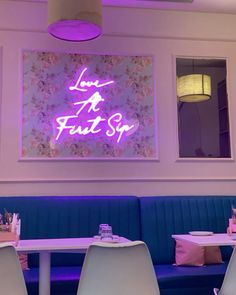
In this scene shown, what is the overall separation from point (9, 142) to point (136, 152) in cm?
140

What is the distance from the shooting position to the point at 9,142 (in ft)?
14.2

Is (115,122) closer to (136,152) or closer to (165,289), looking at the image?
(136,152)

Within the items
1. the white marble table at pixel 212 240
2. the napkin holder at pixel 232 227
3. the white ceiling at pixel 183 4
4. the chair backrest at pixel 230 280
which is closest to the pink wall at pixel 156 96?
the white ceiling at pixel 183 4

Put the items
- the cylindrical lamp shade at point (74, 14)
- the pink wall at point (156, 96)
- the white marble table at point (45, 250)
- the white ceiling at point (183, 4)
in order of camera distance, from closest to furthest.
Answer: the white marble table at point (45, 250), the cylindrical lamp shade at point (74, 14), the pink wall at point (156, 96), the white ceiling at point (183, 4)

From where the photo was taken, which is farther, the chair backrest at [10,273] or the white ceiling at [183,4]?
the white ceiling at [183,4]

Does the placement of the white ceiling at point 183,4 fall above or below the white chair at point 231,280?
above

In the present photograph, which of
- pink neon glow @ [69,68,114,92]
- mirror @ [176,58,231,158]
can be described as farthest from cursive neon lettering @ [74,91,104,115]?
mirror @ [176,58,231,158]

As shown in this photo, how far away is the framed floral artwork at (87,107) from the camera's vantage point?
4398 mm

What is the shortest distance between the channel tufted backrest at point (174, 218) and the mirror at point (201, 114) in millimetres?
580

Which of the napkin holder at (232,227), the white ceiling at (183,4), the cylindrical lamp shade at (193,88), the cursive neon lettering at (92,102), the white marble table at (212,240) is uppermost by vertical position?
the white ceiling at (183,4)

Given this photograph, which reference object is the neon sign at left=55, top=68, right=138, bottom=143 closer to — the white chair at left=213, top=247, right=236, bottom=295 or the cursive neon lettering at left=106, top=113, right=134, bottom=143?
the cursive neon lettering at left=106, top=113, right=134, bottom=143

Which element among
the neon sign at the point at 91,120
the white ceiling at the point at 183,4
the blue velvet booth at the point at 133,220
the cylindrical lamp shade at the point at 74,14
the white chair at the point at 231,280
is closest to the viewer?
the white chair at the point at 231,280

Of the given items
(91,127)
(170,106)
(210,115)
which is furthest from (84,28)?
(210,115)

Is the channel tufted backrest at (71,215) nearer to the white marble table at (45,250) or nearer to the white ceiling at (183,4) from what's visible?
the white marble table at (45,250)
